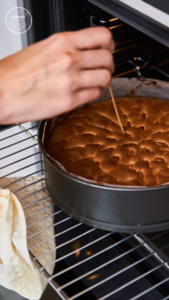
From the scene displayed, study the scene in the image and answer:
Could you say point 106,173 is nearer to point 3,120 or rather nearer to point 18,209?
point 18,209

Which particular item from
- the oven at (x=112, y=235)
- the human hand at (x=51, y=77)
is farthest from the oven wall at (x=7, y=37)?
the human hand at (x=51, y=77)

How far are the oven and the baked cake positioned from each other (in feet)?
0.37

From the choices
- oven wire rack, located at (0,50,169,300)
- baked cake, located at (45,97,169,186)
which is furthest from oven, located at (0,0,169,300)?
baked cake, located at (45,97,169,186)

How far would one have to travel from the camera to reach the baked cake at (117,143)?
84 centimetres

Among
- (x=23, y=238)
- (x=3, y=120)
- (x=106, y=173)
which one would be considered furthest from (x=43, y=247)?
(x=3, y=120)

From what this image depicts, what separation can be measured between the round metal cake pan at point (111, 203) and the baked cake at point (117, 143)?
8 cm

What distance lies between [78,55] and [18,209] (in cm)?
42

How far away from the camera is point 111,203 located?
0.72m

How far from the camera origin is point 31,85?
21.1 inches

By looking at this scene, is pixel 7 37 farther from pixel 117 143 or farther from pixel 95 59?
pixel 95 59

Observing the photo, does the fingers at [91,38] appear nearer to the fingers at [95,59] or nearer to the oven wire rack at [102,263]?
the fingers at [95,59]

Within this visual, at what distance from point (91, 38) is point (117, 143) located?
15.8 inches

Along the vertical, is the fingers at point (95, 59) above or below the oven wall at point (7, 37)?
above

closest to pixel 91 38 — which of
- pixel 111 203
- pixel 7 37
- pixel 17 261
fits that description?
pixel 111 203
